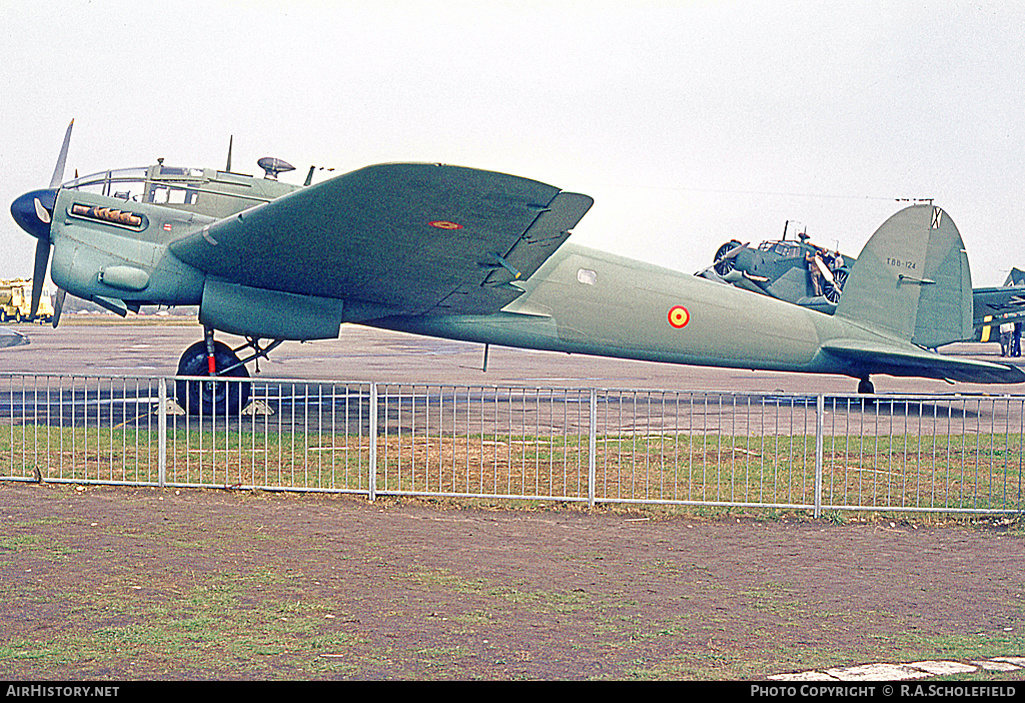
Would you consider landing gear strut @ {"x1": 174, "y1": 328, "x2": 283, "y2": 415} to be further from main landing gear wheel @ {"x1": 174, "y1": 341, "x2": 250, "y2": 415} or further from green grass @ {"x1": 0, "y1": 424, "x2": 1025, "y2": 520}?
green grass @ {"x1": 0, "y1": 424, "x2": 1025, "y2": 520}

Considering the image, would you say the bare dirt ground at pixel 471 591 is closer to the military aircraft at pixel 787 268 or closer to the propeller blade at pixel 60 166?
the propeller blade at pixel 60 166

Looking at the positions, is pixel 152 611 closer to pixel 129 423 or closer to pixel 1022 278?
pixel 129 423

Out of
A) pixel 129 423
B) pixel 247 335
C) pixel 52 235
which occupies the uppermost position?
pixel 52 235

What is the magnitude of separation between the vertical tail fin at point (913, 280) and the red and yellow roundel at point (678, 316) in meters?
3.65

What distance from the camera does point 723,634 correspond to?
5.09m

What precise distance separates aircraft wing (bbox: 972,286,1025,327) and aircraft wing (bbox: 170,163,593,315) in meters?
25.6

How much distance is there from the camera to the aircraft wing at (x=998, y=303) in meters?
35.2

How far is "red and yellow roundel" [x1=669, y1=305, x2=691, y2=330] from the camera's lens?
17.0m

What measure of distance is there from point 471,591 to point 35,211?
12826mm

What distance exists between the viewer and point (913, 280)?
18.9m

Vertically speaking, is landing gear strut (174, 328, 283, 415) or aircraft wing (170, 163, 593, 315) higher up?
aircraft wing (170, 163, 593, 315)

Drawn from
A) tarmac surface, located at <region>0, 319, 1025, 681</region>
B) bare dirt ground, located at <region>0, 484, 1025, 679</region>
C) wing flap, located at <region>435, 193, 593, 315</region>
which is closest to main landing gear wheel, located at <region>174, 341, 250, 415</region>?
wing flap, located at <region>435, 193, 593, 315</region>
